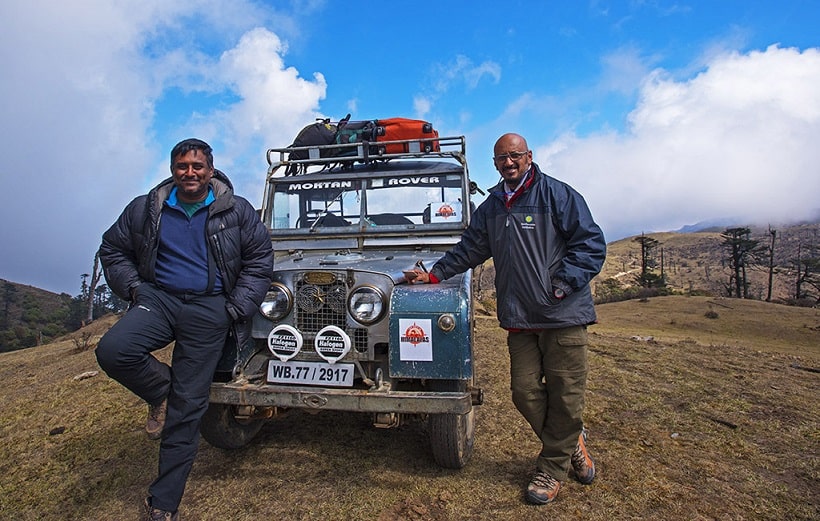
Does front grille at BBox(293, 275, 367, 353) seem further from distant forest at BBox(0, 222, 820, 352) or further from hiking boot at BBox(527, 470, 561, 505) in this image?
distant forest at BBox(0, 222, 820, 352)

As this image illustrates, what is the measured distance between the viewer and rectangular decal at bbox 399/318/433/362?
2.88 m

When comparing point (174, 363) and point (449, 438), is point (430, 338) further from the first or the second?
point (174, 363)

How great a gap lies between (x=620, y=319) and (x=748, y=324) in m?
3.10

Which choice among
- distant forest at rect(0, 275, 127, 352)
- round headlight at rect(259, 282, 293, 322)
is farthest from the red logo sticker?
distant forest at rect(0, 275, 127, 352)

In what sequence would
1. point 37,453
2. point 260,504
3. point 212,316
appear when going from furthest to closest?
point 37,453 < point 260,504 < point 212,316

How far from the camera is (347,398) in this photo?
2832mm

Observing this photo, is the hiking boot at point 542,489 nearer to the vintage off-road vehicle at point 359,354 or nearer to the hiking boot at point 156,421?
the vintage off-road vehicle at point 359,354

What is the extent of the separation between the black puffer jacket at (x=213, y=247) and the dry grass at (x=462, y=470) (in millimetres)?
1249

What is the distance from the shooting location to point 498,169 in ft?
10.0

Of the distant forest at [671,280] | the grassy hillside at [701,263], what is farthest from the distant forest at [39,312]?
the grassy hillside at [701,263]

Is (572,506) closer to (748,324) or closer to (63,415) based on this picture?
(63,415)

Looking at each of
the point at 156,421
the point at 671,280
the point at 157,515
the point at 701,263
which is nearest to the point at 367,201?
the point at 156,421

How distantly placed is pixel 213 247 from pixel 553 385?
208cm

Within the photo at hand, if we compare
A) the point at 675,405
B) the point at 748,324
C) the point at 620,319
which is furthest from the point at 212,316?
the point at 748,324
